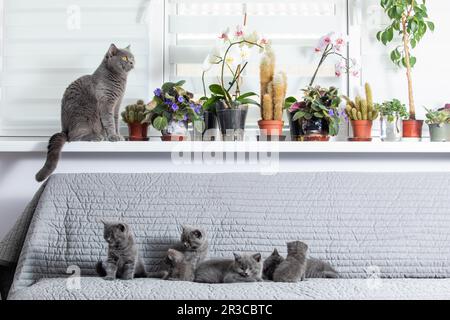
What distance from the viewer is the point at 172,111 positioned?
167 centimetres

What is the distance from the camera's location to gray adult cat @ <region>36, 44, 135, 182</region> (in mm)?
1633

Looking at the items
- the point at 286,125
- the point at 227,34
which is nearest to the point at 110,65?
the point at 227,34

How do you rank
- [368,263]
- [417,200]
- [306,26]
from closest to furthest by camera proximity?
1. [368,263]
2. [417,200]
3. [306,26]

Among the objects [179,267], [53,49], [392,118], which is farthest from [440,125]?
[53,49]

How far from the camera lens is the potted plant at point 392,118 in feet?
5.71

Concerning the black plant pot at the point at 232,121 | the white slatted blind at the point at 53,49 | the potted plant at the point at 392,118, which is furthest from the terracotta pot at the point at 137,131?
the potted plant at the point at 392,118

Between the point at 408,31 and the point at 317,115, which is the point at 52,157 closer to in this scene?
the point at 317,115

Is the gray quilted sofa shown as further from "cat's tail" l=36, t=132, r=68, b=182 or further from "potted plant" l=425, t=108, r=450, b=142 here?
"potted plant" l=425, t=108, r=450, b=142

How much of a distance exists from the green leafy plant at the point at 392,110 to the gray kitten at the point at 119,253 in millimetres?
950

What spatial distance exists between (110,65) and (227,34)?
0.40 meters

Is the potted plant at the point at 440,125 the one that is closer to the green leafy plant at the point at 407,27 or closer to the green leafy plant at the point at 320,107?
the green leafy plant at the point at 407,27

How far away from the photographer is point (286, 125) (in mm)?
1861

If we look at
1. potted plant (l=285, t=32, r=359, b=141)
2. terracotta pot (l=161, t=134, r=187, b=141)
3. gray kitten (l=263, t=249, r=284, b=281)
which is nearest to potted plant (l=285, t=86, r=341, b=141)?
potted plant (l=285, t=32, r=359, b=141)
